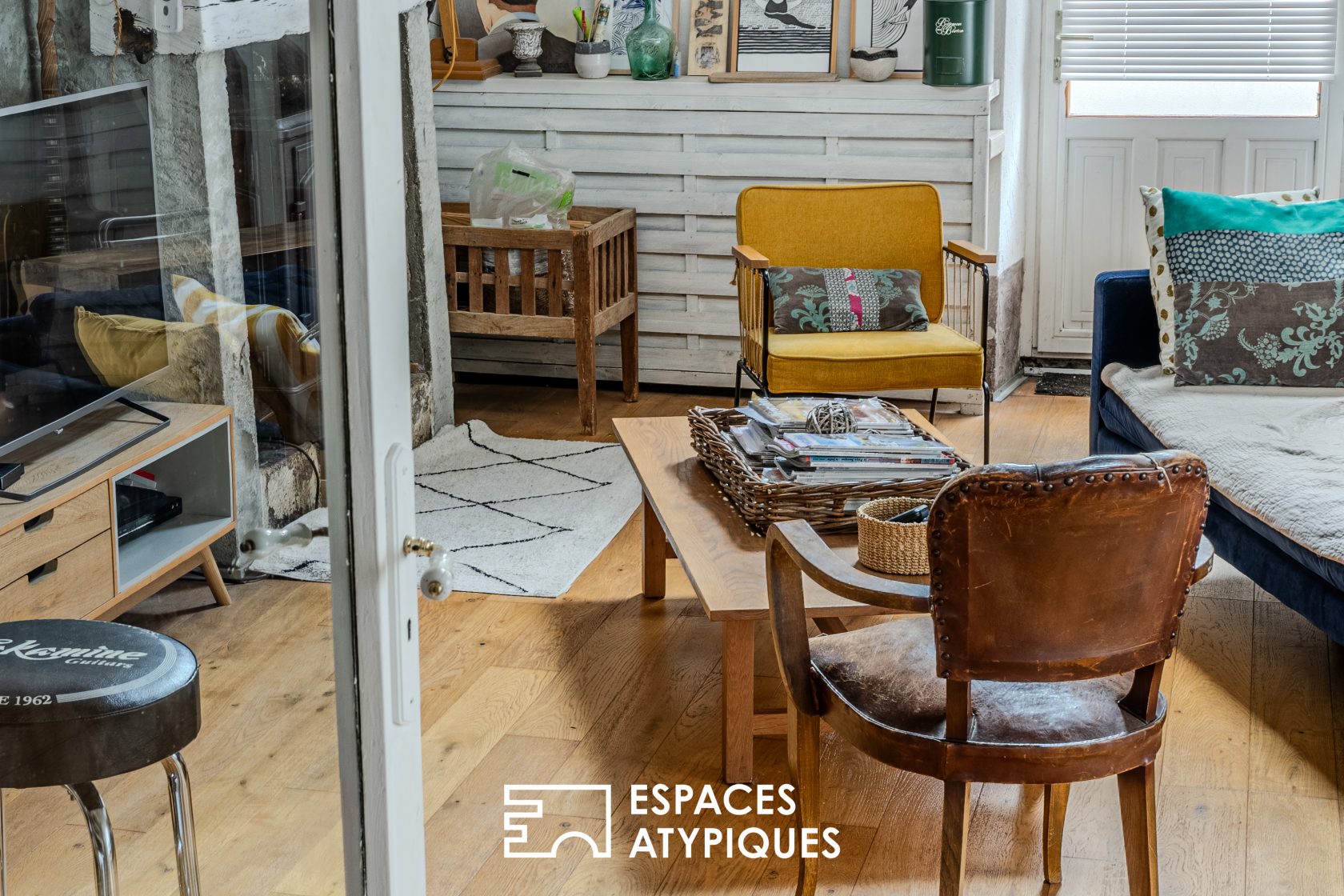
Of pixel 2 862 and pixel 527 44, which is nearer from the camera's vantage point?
pixel 2 862

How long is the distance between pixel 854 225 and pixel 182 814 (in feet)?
12.1

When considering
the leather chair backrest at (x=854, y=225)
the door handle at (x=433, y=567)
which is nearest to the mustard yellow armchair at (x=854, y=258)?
the leather chair backrest at (x=854, y=225)

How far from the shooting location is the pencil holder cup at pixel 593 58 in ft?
16.8

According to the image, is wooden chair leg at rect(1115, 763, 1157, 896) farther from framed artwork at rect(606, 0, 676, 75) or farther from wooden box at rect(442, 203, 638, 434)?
framed artwork at rect(606, 0, 676, 75)

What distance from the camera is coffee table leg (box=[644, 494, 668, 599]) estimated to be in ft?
10.6

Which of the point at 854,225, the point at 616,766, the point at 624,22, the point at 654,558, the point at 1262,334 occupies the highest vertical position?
the point at 624,22

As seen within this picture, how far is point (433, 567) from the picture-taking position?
121 cm

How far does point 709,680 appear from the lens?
2.88 m

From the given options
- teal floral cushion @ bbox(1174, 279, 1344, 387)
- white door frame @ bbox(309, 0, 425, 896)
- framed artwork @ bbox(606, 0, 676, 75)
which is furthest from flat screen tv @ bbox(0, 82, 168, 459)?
framed artwork @ bbox(606, 0, 676, 75)

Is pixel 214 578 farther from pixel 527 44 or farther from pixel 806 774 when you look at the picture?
pixel 527 44

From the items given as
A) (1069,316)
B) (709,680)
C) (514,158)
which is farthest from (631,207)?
(709,680)

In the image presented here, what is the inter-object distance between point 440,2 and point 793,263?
5.57 ft

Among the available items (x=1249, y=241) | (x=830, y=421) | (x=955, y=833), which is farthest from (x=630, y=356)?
(x=955, y=833)

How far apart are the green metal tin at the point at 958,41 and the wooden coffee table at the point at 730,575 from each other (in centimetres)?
204
